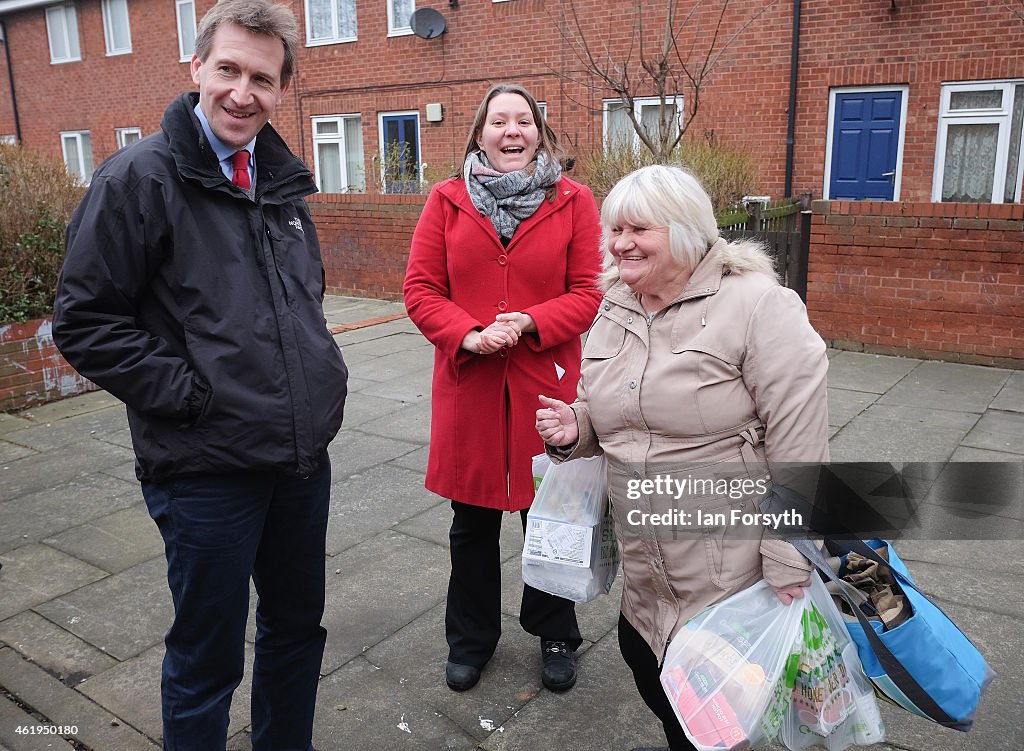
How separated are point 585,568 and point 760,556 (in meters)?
0.54

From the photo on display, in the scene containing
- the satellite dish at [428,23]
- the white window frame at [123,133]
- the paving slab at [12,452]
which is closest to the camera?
the paving slab at [12,452]

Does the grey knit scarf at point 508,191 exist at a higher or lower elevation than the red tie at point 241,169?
lower

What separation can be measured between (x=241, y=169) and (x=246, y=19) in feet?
1.25

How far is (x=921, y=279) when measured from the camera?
26.7 feet

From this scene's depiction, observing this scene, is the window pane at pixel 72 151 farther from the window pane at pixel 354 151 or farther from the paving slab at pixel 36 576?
the paving slab at pixel 36 576

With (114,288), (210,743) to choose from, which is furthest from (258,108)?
(210,743)

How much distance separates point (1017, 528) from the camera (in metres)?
4.50

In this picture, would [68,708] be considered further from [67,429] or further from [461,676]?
[67,429]

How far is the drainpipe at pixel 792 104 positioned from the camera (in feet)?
40.0

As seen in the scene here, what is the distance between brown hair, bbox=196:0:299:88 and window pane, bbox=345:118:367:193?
15448 mm

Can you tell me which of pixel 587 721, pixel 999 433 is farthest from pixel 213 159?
pixel 999 433

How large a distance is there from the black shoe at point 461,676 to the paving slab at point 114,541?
1917 mm

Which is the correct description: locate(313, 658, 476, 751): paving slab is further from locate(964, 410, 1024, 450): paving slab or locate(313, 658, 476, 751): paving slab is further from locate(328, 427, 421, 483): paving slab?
locate(964, 410, 1024, 450): paving slab

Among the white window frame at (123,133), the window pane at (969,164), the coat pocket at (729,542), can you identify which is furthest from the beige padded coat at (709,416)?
the white window frame at (123,133)
